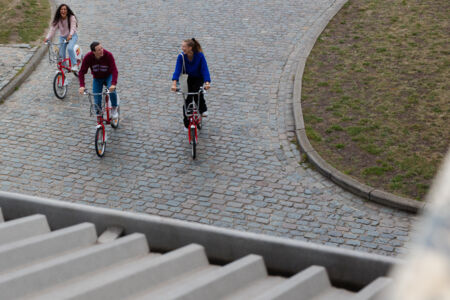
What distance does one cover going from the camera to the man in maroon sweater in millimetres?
10164

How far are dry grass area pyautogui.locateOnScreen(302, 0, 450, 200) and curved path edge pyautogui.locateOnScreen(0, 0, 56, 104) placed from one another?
628 centimetres

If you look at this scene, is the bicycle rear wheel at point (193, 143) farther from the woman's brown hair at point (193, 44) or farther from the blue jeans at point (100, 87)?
the blue jeans at point (100, 87)

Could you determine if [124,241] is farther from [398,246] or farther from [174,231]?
[398,246]

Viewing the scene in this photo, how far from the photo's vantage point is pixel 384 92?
12.1m

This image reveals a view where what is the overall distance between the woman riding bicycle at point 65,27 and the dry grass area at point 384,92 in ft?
16.6

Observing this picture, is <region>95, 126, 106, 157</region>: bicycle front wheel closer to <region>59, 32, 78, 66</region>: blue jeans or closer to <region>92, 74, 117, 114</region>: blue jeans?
<region>92, 74, 117, 114</region>: blue jeans

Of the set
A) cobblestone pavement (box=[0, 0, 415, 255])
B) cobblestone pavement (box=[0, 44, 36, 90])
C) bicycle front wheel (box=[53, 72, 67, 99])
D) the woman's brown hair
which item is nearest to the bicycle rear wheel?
cobblestone pavement (box=[0, 0, 415, 255])

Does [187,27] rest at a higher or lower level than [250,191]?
higher

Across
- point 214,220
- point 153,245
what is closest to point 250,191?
point 214,220

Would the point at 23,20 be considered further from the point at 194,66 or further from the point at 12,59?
the point at 194,66

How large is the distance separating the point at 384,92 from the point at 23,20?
33.1 feet

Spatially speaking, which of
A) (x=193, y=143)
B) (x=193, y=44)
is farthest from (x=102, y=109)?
(x=193, y=44)

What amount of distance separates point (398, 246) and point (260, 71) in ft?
21.1

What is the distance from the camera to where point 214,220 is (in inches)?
345
